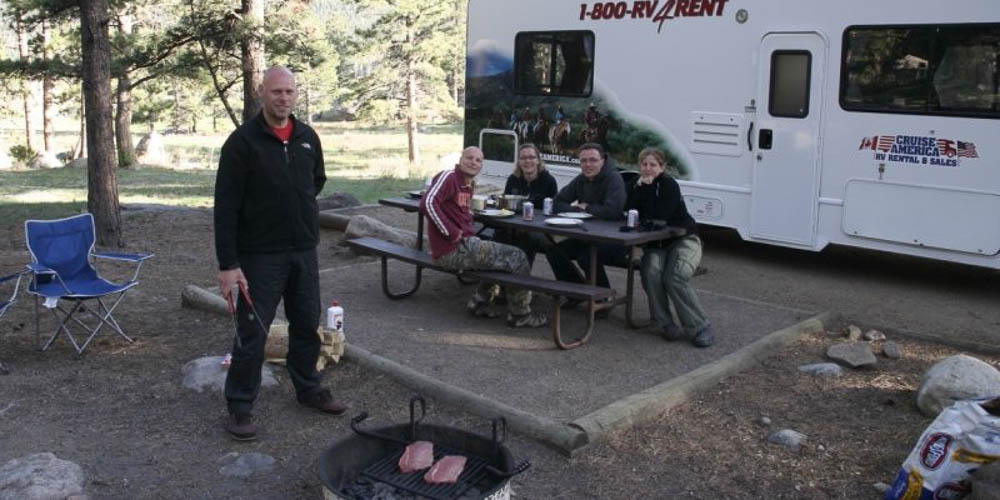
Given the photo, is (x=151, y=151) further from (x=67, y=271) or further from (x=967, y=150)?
(x=967, y=150)

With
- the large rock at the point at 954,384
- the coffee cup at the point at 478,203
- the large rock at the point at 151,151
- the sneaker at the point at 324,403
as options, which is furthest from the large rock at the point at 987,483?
the large rock at the point at 151,151

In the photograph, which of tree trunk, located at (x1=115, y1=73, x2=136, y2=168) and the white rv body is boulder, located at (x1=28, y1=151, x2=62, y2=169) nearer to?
tree trunk, located at (x1=115, y1=73, x2=136, y2=168)

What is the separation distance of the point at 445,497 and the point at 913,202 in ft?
17.5

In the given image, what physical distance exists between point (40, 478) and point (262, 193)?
4.87 feet

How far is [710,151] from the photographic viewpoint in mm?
8586

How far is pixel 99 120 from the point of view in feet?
28.5

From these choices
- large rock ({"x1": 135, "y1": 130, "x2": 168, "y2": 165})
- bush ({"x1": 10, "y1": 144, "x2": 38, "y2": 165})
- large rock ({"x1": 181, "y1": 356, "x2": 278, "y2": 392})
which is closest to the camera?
large rock ({"x1": 181, "y1": 356, "x2": 278, "y2": 392})

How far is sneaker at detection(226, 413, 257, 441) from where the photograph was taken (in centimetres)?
444

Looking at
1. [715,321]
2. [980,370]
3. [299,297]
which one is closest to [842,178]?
[715,321]

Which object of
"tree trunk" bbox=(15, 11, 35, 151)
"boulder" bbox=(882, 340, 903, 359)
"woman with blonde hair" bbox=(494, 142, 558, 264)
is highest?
"tree trunk" bbox=(15, 11, 35, 151)

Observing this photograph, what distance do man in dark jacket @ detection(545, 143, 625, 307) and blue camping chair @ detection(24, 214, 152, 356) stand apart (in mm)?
2840

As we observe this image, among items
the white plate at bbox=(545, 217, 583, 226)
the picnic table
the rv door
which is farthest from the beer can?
the rv door

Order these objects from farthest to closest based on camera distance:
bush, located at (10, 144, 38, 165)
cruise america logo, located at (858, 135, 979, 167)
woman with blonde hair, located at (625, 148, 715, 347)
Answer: bush, located at (10, 144, 38, 165) < cruise america logo, located at (858, 135, 979, 167) < woman with blonde hair, located at (625, 148, 715, 347)

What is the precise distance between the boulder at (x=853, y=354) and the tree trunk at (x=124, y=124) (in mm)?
16393
